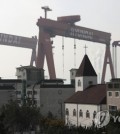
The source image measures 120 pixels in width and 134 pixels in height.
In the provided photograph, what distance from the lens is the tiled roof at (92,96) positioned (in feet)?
196

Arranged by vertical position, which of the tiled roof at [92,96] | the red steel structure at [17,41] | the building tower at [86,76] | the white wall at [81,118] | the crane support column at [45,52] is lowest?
the white wall at [81,118]

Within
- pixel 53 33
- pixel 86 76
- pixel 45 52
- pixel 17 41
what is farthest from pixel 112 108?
pixel 17 41

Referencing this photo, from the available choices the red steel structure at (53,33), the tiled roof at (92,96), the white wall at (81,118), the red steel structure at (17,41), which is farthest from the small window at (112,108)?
the red steel structure at (17,41)

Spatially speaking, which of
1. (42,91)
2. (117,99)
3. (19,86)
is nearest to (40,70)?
(19,86)

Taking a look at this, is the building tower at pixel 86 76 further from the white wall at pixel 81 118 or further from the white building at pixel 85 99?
the white wall at pixel 81 118

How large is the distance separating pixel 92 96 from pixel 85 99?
1873mm

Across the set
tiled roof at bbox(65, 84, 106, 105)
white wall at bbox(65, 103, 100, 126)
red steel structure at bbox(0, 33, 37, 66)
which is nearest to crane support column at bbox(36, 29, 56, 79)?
red steel structure at bbox(0, 33, 37, 66)

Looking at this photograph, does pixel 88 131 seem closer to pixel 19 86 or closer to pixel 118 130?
pixel 118 130

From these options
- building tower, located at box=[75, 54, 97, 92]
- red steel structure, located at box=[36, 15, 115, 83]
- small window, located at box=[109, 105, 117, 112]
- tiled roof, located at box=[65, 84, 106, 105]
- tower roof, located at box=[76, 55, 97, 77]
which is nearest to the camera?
small window, located at box=[109, 105, 117, 112]

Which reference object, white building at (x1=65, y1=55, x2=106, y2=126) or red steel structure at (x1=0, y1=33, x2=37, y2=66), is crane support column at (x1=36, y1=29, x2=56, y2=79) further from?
white building at (x1=65, y1=55, x2=106, y2=126)

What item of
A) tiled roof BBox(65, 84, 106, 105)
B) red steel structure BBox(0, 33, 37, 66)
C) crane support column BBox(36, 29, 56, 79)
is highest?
red steel structure BBox(0, 33, 37, 66)

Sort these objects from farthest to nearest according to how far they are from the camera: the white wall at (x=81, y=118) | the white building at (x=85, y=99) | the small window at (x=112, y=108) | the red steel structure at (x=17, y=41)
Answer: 1. the red steel structure at (x=17, y=41)
2. the white wall at (x=81, y=118)
3. the white building at (x=85, y=99)
4. the small window at (x=112, y=108)

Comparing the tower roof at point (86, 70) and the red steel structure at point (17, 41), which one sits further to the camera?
the red steel structure at point (17, 41)

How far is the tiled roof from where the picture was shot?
2351 inches
